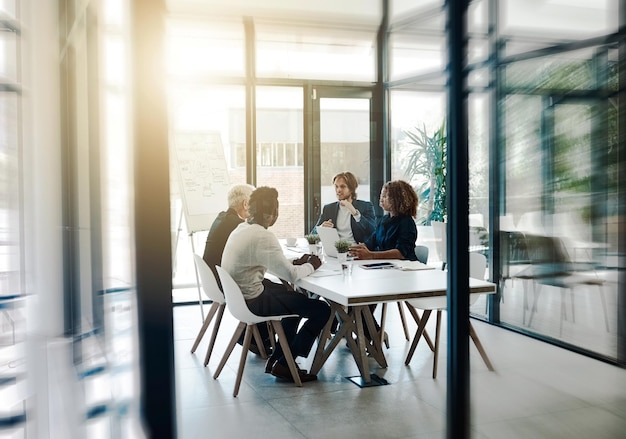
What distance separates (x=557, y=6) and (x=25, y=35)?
3.35 m

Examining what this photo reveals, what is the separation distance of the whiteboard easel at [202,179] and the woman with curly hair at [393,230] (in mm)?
1160

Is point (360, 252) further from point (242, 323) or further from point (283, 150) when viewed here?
point (283, 150)

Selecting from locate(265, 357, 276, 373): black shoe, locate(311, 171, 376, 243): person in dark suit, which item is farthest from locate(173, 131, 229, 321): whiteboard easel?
locate(311, 171, 376, 243): person in dark suit

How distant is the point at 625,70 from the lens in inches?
95.5

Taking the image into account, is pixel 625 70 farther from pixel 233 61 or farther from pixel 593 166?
pixel 233 61

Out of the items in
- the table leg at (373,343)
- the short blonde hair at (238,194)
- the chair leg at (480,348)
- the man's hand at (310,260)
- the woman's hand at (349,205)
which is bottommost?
the table leg at (373,343)

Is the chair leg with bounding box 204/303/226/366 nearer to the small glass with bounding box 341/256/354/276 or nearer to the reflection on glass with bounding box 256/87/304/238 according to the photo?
the reflection on glass with bounding box 256/87/304/238

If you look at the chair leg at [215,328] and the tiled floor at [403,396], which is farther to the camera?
the chair leg at [215,328]

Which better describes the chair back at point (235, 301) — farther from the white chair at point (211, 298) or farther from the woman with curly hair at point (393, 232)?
the woman with curly hair at point (393, 232)

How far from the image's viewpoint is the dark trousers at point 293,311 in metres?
4.14

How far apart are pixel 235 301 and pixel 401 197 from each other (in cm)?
128

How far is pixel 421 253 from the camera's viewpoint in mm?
3928

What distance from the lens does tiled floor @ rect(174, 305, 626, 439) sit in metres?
2.57

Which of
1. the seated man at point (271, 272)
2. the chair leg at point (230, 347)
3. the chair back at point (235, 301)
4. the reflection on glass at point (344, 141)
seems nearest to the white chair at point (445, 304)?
the seated man at point (271, 272)
